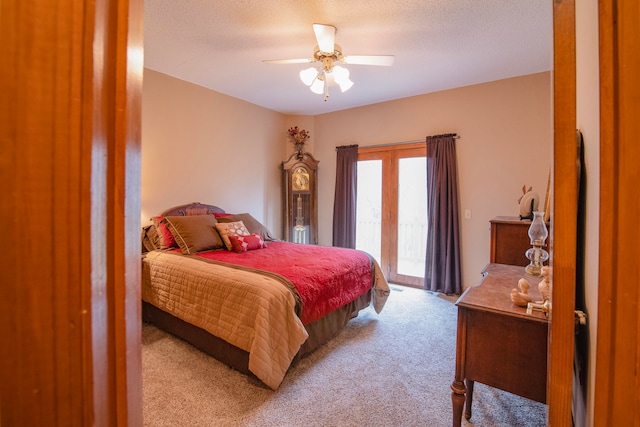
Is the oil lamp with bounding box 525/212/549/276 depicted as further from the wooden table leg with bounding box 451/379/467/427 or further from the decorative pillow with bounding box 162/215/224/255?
the decorative pillow with bounding box 162/215/224/255

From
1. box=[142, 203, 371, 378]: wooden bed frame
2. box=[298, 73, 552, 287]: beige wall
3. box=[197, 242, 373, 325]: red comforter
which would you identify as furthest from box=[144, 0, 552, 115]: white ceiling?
box=[142, 203, 371, 378]: wooden bed frame

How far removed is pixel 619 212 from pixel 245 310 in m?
1.91

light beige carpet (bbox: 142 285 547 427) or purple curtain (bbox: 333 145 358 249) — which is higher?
purple curtain (bbox: 333 145 358 249)

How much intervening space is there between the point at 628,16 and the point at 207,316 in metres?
2.44

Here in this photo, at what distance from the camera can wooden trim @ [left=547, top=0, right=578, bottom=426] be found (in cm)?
56

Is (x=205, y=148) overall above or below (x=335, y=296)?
above

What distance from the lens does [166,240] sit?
3.00 meters

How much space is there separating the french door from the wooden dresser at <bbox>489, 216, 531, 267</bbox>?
5.73 feet

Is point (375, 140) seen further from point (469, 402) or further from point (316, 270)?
point (469, 402)

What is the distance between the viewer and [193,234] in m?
2.96

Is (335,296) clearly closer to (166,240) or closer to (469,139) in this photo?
(166,240)

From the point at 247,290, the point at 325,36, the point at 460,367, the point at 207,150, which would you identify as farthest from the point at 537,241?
the point at 207,150

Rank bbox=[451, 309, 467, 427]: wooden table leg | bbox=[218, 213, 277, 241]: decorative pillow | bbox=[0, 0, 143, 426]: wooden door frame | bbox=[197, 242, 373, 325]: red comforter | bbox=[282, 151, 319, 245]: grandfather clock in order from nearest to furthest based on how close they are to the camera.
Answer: bbox=[0, 0, 143, 426]: wooden door frame → bbox=[451, 309, 467, 427]: wooden table leg → bbox=[197, 242, 373, 325]: red comforter → bbox=[218, 213, 277, 241]: decorative pillow → bbox=[282, 151, 319, 245]: grandfather clock

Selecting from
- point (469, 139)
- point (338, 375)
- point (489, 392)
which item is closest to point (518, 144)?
point (469, 139)
